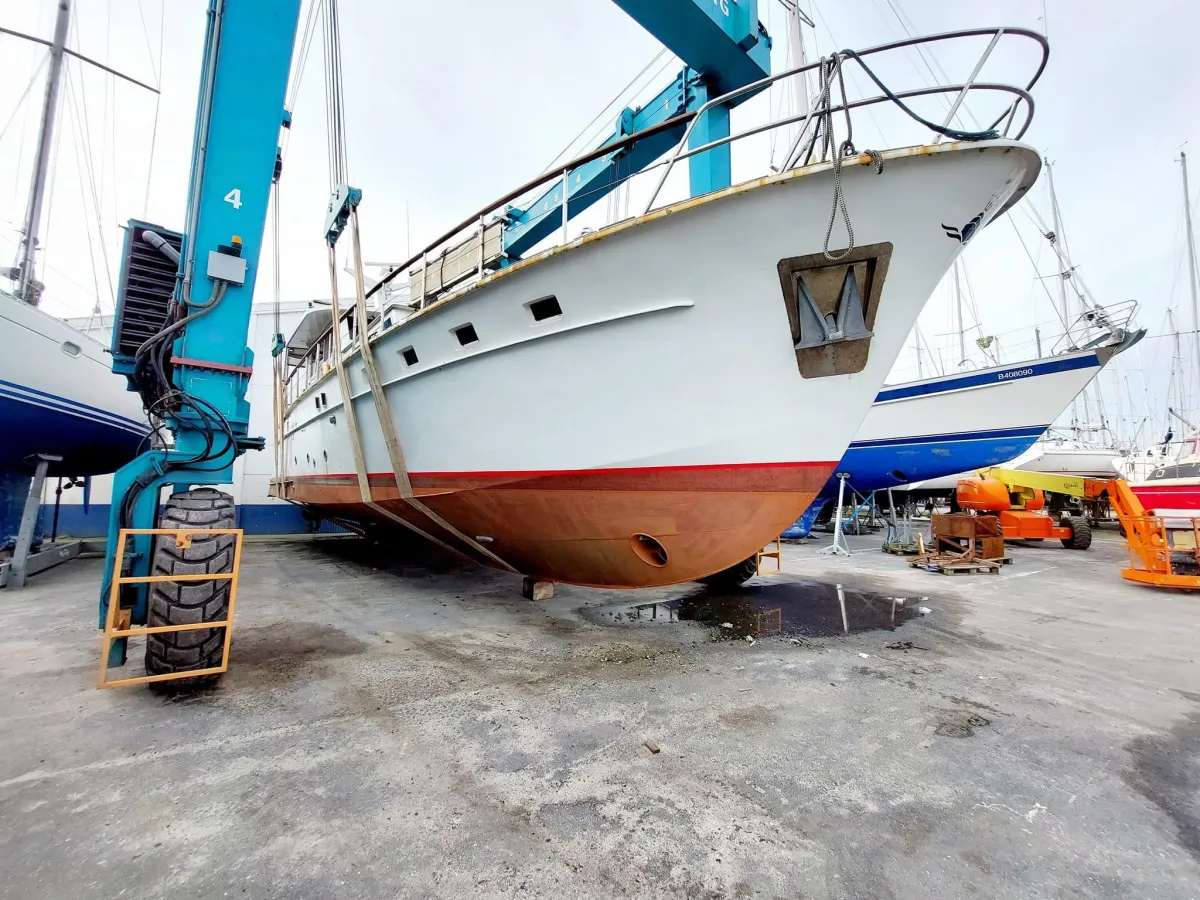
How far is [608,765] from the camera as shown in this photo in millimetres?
2170

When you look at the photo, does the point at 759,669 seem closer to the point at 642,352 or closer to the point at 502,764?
the point at 502,764

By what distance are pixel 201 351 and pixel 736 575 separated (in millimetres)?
5260

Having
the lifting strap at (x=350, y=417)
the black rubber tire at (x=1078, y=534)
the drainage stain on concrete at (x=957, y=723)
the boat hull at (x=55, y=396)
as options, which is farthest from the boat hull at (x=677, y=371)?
the black rubber tire at (x=1078, y=534)

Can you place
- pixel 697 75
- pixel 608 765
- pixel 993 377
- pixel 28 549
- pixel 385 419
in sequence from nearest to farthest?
pixel 608 765 < pixel 385 419 < pixel 28 549 < pixel 697 75 < pixel 993 377

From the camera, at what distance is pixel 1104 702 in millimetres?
2912

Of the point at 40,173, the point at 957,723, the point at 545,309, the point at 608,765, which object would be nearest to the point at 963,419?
the point at 957,723

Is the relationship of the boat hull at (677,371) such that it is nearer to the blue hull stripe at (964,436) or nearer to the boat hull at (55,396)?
the boat hull at (55,396)

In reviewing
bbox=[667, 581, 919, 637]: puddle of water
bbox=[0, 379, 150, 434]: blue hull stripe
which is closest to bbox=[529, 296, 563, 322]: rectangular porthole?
bbox=[667, 581, 919, 637]: puddle of water

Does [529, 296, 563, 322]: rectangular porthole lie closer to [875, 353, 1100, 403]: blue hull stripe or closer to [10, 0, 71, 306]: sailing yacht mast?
[875, 353, 1100, 403]: blue hull stripe

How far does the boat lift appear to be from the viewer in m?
2.80

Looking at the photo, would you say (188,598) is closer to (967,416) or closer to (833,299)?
(833,299)

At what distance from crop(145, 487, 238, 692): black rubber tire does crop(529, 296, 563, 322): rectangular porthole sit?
2.31 metres

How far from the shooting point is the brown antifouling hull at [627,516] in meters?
3.60

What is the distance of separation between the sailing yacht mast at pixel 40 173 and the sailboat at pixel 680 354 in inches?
369
